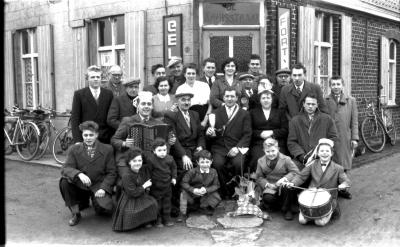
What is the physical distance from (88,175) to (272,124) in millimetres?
2537

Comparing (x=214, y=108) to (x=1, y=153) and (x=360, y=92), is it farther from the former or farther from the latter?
(x=360, y=92)

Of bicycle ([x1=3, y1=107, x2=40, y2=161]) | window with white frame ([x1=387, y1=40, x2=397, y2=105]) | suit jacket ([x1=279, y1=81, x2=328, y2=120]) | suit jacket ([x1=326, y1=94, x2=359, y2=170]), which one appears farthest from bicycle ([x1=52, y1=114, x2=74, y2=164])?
window with white frame ([x1=387, y1=40, x2=397, y2=105])

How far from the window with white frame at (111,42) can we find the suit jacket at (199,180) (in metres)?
4.40

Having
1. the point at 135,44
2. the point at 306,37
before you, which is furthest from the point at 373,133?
the point at 135,44

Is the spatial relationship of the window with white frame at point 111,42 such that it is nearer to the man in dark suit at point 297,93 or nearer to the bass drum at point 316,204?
the man in dark suit at point 297,93

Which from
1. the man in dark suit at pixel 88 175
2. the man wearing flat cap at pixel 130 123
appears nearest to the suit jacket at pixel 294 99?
the man wearing flat cap at pixel 130 123

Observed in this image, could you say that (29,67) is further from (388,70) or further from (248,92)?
(388,70)

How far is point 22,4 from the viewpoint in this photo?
11938 mm

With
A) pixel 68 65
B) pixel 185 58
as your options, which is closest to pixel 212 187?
pixel 185 58

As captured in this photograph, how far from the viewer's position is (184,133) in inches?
249

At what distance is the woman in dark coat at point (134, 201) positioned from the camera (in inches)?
212

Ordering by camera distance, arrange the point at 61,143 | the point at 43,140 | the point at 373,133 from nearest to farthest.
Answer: the point at 61,143 < the point at 43,140 < the point at 373,133

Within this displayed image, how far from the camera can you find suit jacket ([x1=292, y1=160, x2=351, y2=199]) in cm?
578

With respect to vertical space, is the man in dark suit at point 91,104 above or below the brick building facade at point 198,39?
below
